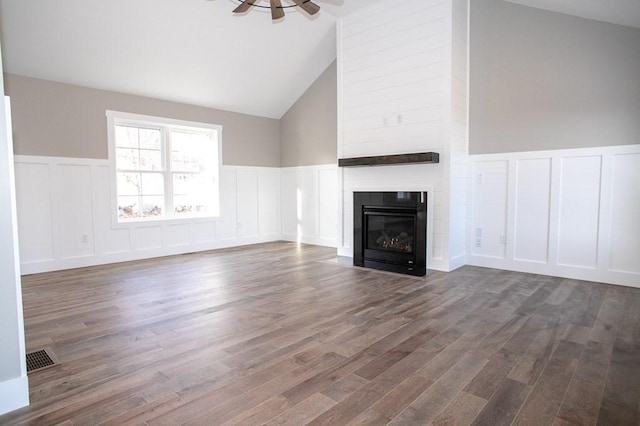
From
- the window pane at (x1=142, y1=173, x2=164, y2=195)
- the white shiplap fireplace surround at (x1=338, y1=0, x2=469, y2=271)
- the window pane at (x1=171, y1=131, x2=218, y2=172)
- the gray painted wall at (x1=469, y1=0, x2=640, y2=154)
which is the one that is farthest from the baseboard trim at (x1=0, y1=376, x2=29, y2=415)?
the gray painted wall at (x1=469, y1=0, x2=640, y2=154)

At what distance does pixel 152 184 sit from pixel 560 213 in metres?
5.98

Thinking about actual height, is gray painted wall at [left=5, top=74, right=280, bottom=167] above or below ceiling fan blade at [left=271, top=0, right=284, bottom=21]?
below

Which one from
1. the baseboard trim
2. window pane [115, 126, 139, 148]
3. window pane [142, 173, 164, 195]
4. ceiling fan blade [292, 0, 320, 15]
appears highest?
ceiling fan blade [292, 0, 320, 15]

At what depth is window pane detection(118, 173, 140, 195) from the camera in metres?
5.70

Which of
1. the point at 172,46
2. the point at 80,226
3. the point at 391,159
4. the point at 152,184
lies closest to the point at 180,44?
the point at 172,46

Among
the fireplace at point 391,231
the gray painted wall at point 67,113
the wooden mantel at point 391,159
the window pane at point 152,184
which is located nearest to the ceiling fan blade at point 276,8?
the wooden mantel at point 391,159

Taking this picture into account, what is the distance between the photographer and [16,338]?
186 centimetres

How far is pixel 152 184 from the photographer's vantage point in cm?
605

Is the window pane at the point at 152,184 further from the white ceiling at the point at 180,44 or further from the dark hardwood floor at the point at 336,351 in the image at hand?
the dark hardwood floor at the point at 336,351

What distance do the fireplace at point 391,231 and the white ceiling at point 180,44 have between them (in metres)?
2.46

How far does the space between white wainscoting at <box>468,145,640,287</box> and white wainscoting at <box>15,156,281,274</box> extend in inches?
180

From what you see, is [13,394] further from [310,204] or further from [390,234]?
[310,204]

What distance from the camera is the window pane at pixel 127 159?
5668mm

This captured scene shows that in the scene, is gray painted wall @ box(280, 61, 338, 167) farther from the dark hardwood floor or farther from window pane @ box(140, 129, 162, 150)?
→ the dark hardwood floor
